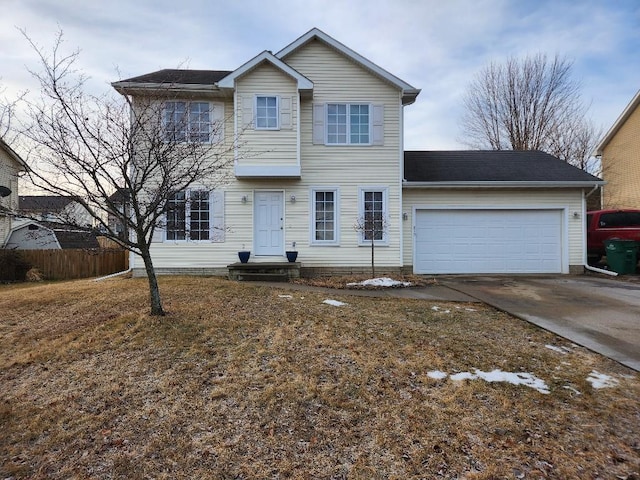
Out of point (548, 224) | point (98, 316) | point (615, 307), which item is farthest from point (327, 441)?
point (548, 224)

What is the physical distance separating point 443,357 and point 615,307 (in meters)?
4.85

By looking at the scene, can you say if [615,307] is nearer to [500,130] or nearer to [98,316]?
[98,316]

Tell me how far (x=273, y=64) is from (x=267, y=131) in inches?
73.8

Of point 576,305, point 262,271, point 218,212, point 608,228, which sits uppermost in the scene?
point 218,212

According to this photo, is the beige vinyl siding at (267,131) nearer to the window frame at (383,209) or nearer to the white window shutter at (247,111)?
the white window shutter at (247,111)

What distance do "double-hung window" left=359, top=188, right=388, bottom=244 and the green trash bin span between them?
719 cm

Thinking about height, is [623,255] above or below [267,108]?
below

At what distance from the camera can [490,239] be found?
39.6ft

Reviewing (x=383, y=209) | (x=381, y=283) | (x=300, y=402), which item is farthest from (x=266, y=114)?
(x=300, y=402)

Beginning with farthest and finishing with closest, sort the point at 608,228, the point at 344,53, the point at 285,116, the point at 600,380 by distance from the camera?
the point at 608,228
the point at 344,53
the point at 285,116
the point at 600,380

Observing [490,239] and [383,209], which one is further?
[490,239]

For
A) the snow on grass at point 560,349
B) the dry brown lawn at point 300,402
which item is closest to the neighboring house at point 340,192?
the dry brown lawn at point 300,402

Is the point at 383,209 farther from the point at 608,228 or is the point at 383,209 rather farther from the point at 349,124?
the point at 608,228

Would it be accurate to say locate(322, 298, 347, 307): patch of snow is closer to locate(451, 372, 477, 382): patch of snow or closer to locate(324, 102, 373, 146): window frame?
locate(451, 372, 477, 382): patch of snow
